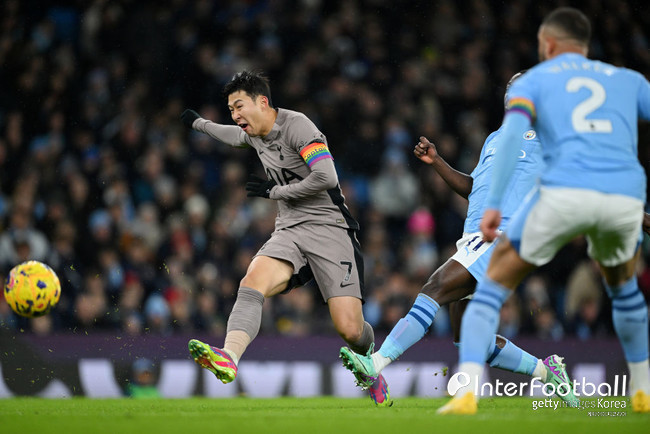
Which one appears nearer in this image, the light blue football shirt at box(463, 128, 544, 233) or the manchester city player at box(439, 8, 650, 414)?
the manchester city player at box(439, 8, 650, 414)

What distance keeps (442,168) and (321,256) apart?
46.2 inches

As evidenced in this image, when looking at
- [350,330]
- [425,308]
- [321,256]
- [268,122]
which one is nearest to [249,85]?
[268,122]

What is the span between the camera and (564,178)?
13.9 ft

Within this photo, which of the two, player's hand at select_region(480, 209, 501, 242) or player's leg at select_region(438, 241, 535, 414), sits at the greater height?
player's hand at select_region(480, 209, 501, 242)

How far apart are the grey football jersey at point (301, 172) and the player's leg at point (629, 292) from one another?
6.98 ft

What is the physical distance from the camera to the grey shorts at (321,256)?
20.3ft

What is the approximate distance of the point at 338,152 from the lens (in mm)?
13094

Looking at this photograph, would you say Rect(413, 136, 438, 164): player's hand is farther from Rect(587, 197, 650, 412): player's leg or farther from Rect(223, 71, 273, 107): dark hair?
Rect(587, 197, 650, 412): player's leg

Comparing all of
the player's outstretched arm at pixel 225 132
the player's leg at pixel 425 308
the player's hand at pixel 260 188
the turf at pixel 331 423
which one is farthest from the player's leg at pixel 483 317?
the player's outstretched arm at pixel 225 132

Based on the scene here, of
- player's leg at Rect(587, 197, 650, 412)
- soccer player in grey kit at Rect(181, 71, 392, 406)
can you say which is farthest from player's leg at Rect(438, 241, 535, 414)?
soccer player in grey kit at Rect(181, 71, 392, 406)

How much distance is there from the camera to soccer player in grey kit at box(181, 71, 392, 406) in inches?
238

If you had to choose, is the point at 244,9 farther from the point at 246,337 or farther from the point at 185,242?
the point at 246,337

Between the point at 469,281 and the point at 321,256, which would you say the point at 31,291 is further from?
the point at 469,281

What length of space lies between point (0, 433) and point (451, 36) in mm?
12169
